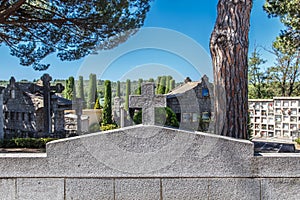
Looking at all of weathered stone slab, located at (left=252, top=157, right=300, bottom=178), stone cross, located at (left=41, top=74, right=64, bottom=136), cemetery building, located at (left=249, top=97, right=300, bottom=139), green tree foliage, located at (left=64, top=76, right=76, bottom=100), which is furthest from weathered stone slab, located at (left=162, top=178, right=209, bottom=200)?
green tree foliage, located at (left=64, top=76, right=76, bottom=100)

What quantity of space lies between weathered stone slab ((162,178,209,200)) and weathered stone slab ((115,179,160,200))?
0.21ft

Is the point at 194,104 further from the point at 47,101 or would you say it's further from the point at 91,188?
the point at 91,188

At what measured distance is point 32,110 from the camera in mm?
8984

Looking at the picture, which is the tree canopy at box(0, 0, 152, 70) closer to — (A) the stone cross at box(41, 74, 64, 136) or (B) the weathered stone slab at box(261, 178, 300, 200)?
(A) the stone cross at box(41, 74, 64, 136)

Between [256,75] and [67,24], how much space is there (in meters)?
11.9

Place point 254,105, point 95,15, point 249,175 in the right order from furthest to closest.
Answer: point 254,105, point 95,15, point 249,175

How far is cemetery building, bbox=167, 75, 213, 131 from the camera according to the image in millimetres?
8127

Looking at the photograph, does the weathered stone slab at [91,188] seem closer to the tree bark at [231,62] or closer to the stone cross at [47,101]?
the tree bark at [231,62]

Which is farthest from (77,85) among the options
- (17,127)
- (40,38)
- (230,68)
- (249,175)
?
(249,175)

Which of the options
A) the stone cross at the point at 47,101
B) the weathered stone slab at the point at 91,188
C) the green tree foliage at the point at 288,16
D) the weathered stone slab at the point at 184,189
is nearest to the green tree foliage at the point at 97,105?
the stone cross at the point at 47,101

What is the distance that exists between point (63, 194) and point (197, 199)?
110 centimetres

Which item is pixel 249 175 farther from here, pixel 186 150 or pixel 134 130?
pixel 134 130

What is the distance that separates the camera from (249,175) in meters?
2.17

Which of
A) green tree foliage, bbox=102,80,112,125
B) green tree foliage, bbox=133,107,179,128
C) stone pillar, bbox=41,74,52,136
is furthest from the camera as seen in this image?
green tree foliage, bbox=102,80,112,125
